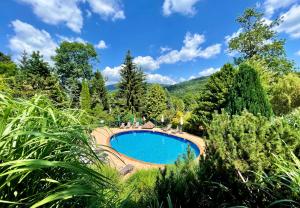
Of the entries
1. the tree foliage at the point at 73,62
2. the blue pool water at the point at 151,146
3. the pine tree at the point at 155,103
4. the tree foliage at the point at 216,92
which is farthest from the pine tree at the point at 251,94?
the tree foliage at the point at 73,62

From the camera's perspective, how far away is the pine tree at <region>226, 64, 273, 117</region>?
6.27m

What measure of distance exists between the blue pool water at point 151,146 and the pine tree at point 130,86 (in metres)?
6.03

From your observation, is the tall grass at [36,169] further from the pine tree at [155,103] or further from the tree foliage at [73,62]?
the tree foliage at [73,62]

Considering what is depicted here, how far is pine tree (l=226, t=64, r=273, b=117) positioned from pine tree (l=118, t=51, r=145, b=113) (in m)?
17.1

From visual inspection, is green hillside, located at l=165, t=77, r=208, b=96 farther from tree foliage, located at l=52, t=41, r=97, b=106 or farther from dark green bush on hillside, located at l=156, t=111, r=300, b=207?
dark green bush on hillside, located at l=156, t=111, r=300, b=207

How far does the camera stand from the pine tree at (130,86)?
23.1m

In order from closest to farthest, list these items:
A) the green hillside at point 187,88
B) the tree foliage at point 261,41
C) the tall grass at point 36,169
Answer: the tall grass at point 36,169 → the tree foliage at point 261,41 → the green hillside at point 187,88

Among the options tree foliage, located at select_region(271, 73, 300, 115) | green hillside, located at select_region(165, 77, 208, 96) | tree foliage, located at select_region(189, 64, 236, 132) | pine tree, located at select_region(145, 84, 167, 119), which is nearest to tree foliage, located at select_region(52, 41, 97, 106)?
pine tree, located at select_region(145, 84, 167, 119)

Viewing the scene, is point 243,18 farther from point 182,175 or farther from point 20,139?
point 20,139

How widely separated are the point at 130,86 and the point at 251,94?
17974 millimetres

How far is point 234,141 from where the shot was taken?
247cm

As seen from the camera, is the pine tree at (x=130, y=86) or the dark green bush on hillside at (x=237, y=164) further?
the pine tree at (x=130, y=86)

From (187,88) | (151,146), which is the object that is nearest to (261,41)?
(151,146)

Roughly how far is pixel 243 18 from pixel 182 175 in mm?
19256
